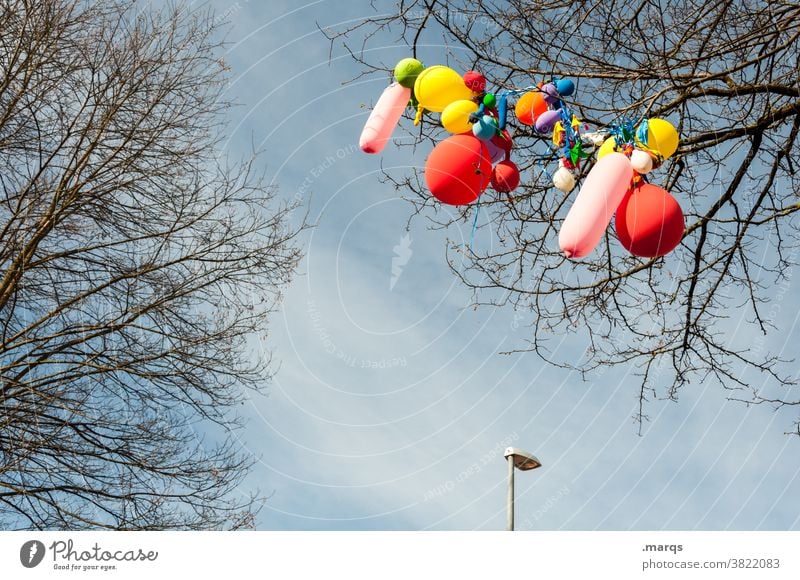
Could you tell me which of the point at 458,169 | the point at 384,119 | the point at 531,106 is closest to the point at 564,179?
the point at 531,106

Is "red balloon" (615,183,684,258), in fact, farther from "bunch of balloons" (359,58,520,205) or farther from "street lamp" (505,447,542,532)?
"street lamp" (505,447,542,532)

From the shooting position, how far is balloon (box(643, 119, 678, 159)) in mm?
3354

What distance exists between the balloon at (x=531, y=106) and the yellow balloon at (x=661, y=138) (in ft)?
1.78

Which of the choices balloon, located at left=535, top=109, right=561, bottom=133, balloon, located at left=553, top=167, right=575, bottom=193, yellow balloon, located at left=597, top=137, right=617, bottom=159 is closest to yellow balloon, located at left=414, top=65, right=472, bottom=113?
balloon, located at left=535, top=109, right=561, bottom=133

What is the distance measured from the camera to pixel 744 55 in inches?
186

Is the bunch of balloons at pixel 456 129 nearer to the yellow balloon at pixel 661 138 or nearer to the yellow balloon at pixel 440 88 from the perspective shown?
the yellow balloon at pixel 440 88

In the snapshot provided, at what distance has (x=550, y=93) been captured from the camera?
3.58 metres

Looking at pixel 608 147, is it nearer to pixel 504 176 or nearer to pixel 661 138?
pixel 661 138

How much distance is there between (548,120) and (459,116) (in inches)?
17.9

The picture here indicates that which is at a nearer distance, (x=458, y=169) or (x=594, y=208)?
(x=594, y=208)

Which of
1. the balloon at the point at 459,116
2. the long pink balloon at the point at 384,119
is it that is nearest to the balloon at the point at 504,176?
the balloon at the point at 459,116
